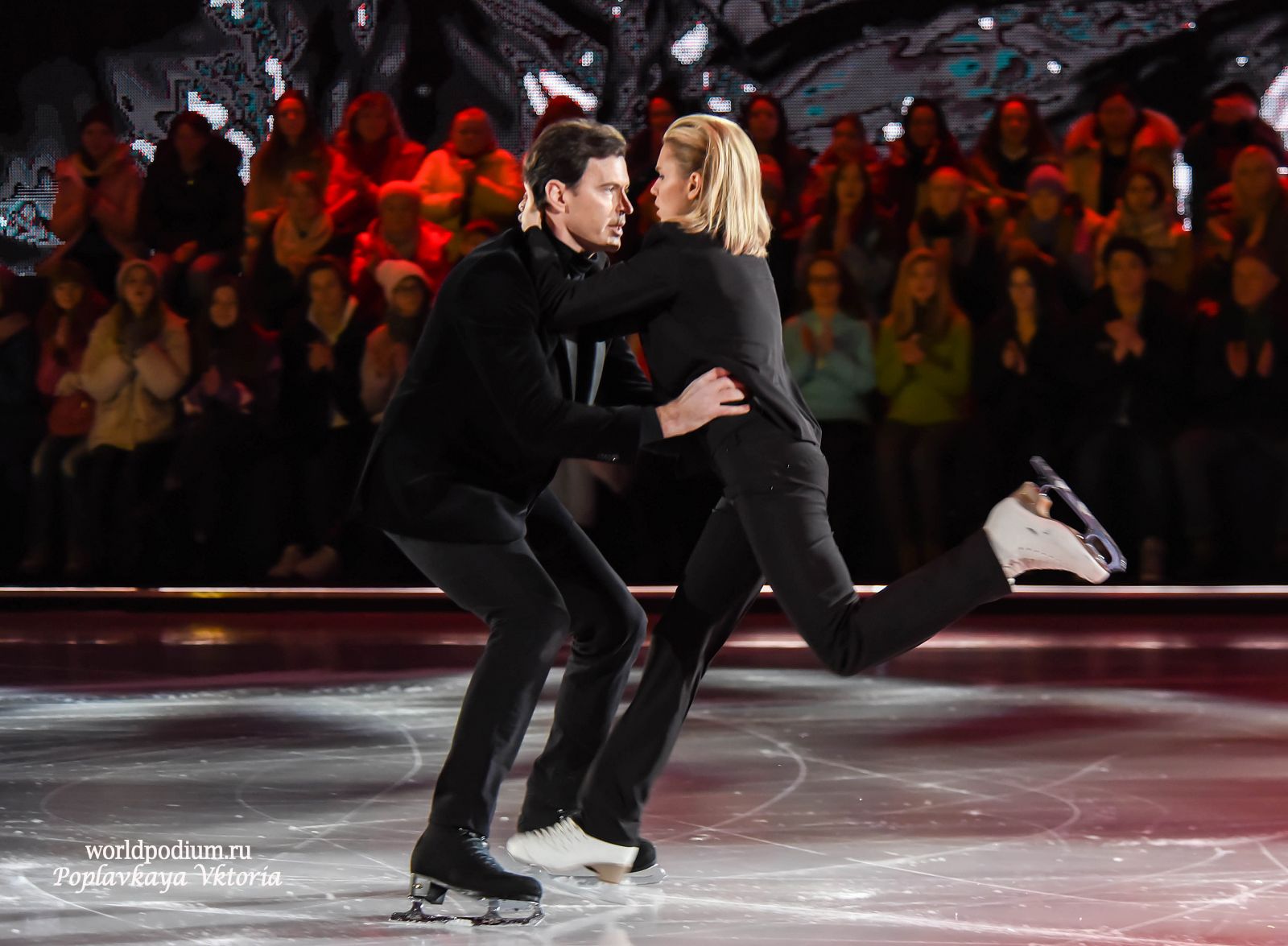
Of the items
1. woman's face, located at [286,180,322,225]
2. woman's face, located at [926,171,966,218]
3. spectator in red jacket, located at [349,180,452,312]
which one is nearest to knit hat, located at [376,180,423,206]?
spectator in red jacket, located at [349,180,452,312]

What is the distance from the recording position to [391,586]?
257 inches

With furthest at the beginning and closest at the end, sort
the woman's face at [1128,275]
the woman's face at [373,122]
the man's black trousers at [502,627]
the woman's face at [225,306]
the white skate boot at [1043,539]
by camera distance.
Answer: the woman's face at [373,122], the woman's face at [225,306], the woman's face at [1128,275], the man's black trousers at [502,627], the white skate boot at [1043,539]

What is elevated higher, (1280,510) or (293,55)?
(293,55)

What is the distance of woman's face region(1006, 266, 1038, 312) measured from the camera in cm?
623

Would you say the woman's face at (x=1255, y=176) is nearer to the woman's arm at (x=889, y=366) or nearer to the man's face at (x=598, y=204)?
the woman's arm at (x=889, y=366)

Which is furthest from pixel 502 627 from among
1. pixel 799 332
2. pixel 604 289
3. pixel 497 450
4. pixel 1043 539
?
pixel 799 332

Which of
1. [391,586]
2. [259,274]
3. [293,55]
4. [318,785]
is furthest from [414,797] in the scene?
[293,55]

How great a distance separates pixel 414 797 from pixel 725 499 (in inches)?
41.6

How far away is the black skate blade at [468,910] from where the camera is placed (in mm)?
2619

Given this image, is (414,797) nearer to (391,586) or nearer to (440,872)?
(440,872)

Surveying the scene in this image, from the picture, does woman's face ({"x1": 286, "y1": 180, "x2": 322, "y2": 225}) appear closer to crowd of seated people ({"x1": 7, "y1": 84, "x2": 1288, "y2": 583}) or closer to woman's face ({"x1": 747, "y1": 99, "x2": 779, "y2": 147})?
crowd of seated people ({"x1": 7, "y1": 84, "x2": 1288, "y2": 583})

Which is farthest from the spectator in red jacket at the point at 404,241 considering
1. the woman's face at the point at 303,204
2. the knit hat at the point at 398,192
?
the woman's face at the point at 303,204

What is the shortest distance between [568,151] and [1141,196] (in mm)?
3947

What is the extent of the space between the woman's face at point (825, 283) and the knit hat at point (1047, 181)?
78cm
